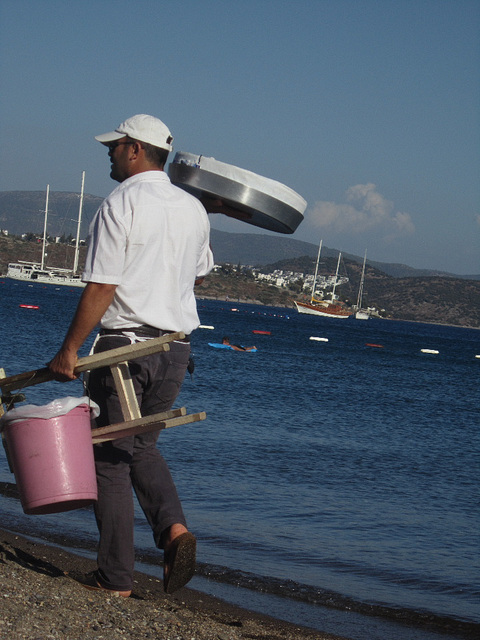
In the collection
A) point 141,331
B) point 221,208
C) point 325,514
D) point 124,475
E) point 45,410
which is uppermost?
point 221,208

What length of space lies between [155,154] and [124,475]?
1.57 m

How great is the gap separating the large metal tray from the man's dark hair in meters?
0.55

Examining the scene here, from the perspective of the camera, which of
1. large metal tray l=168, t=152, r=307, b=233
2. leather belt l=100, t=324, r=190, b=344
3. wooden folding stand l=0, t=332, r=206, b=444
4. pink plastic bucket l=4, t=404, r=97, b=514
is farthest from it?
large metal tray l=168, t=152, r=307, b=233

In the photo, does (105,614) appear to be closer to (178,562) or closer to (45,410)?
(178,562)

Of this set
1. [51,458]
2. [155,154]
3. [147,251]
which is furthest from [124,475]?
[155,154]

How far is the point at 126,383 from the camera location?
402 centimetres

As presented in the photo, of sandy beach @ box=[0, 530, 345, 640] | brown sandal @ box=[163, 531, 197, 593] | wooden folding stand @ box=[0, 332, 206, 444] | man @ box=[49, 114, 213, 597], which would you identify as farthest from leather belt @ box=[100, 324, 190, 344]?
sandy beach @ box=[0, 530, 345, 640]

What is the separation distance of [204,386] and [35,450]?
17911 mm

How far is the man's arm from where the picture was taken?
387 centimetres

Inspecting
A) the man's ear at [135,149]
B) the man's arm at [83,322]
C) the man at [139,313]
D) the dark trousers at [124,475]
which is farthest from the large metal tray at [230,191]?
the man's arm at [83,322]

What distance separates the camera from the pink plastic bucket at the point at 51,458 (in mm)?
3949

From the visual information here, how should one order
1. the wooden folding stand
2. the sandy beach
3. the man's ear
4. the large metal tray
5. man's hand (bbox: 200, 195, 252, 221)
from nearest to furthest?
the sandy beach, the wooden folding stand, the man's ear, the large metal tray, man's hand (bbox: 200, 195, 252, 221)

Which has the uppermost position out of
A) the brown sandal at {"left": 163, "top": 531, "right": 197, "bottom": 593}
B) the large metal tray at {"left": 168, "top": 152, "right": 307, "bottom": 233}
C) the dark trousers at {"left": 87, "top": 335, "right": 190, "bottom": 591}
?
the large metal tray at {"left": 168, "top": 152, "right": 307, "bottom": 233}

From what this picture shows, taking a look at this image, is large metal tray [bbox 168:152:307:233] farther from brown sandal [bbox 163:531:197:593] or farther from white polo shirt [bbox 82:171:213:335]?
brown sandal [bbox 163:531:197:593]
